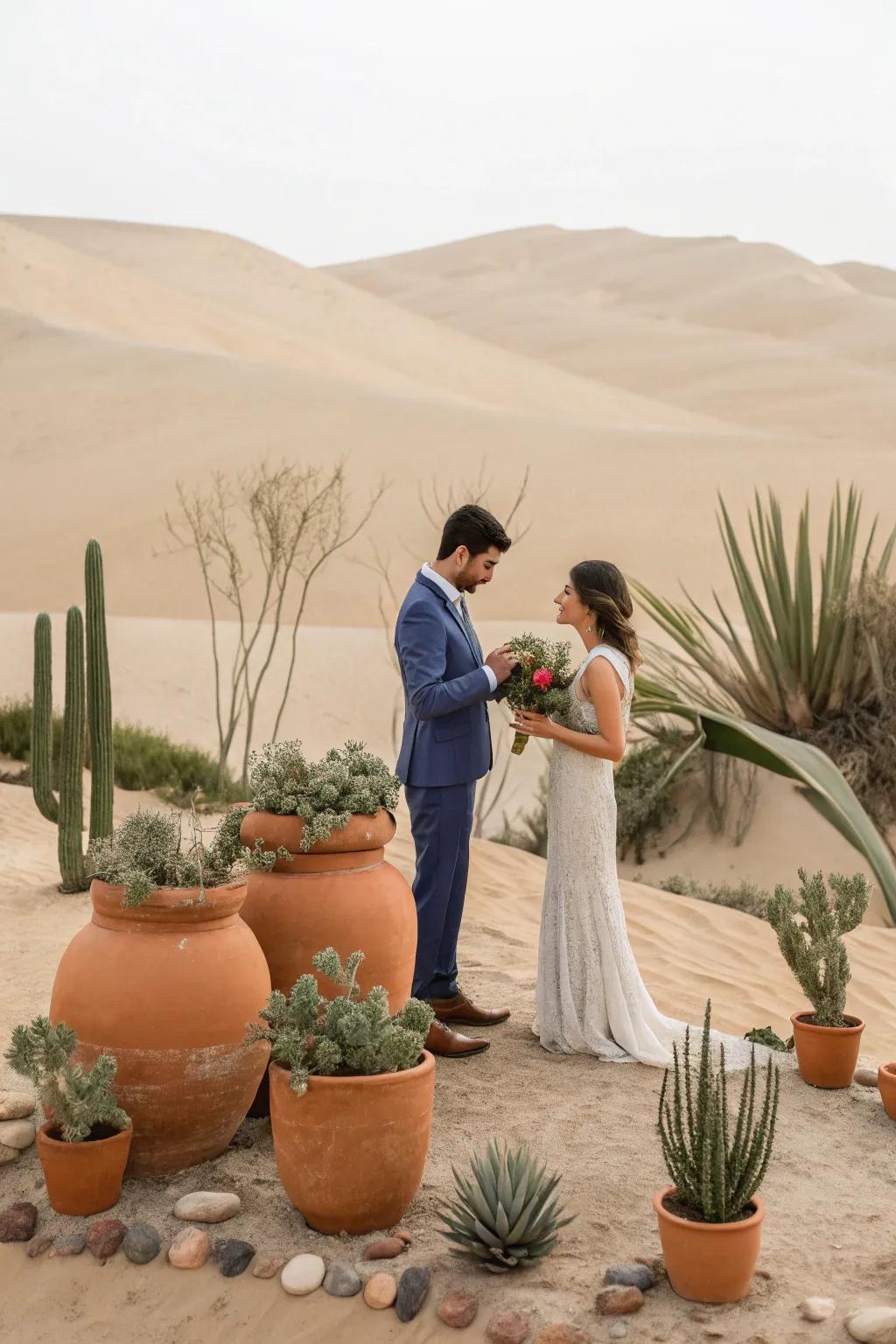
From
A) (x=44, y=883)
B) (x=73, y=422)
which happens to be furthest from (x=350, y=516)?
(x=44, y=883)

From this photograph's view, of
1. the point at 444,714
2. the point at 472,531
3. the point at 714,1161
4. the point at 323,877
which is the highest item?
the point at 472,531

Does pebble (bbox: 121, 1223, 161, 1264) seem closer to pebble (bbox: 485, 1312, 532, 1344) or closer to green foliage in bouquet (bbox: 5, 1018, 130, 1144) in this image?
green foliage in bouquet (bbox: 5, 1018, 130, 1144)

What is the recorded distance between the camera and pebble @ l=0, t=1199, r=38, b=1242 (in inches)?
138

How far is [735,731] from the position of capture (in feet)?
26.8

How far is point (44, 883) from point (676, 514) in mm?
19902

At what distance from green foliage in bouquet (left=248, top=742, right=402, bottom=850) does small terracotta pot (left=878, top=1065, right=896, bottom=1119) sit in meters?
1.88

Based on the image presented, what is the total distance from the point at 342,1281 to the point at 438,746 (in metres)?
1.92

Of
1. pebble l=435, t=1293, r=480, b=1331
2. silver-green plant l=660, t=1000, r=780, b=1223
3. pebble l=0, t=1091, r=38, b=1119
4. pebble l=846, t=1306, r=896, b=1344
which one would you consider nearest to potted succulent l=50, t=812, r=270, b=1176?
pebble l=0, t=1091, r=38, b=1119

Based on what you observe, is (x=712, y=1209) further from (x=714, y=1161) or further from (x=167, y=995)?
(x=167, y=995)

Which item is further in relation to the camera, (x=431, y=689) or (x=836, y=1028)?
(x=836, y=1028)

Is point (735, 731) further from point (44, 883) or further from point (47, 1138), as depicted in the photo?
point (47, 1138)

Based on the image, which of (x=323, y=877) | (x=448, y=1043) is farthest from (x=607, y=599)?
(x=448, y=1043)

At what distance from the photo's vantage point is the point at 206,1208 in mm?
3527

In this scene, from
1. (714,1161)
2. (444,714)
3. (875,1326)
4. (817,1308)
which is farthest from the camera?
(444,714)
